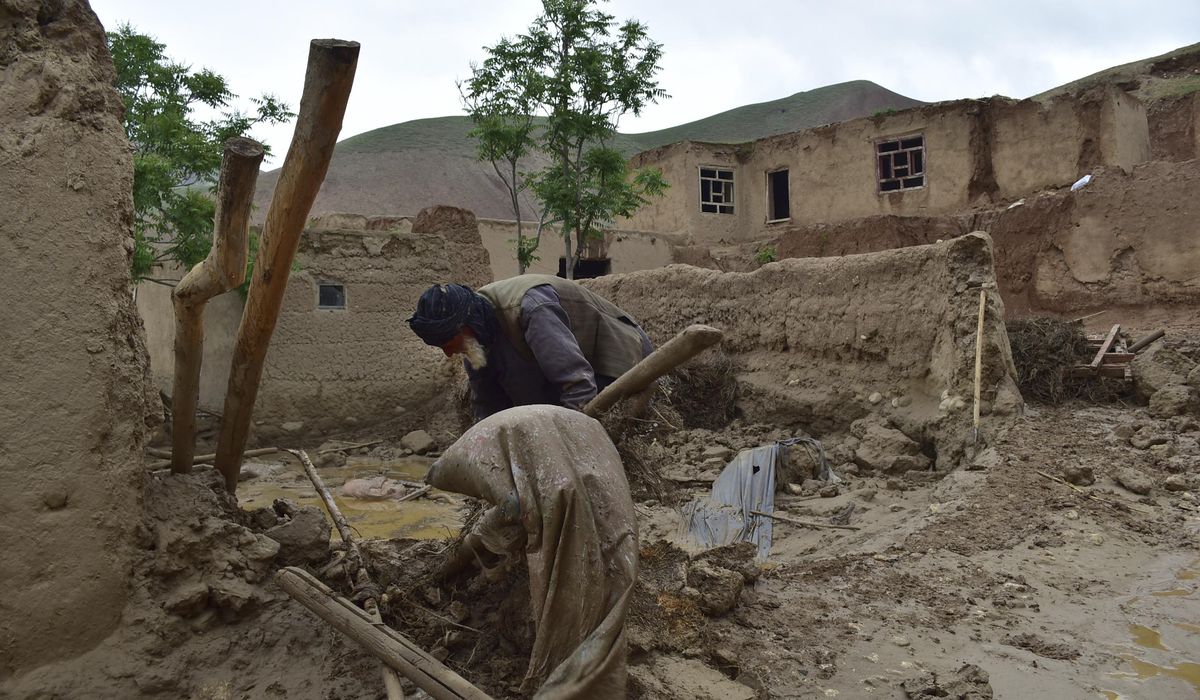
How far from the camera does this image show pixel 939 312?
536cm

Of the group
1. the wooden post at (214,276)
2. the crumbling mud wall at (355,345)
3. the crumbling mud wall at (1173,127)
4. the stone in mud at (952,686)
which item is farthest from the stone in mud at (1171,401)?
the crumbling mud wall at (1173,127)

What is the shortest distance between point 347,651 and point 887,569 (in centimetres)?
229

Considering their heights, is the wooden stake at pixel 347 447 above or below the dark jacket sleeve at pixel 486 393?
below

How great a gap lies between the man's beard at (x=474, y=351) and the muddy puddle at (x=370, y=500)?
1440mm

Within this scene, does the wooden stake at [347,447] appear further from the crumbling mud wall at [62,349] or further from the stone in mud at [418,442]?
the crumbling mud wall at [62,349]

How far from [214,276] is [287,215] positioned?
1.03ft

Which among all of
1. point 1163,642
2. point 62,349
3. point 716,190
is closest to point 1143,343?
point 1163,642

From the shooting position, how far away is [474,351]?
312cm

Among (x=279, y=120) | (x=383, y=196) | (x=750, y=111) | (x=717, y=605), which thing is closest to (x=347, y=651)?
(x=717, y=605)

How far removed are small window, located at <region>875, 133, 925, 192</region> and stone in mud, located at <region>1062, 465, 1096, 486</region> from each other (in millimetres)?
12369

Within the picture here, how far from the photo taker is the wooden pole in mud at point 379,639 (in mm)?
1922

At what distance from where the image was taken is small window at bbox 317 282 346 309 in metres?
8.36

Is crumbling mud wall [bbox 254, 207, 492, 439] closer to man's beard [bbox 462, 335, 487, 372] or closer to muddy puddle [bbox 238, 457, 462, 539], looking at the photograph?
muddy puddle [bbox 238, 457, 462, 539]

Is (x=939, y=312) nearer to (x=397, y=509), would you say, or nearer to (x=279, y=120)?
(x=397, y=509)
